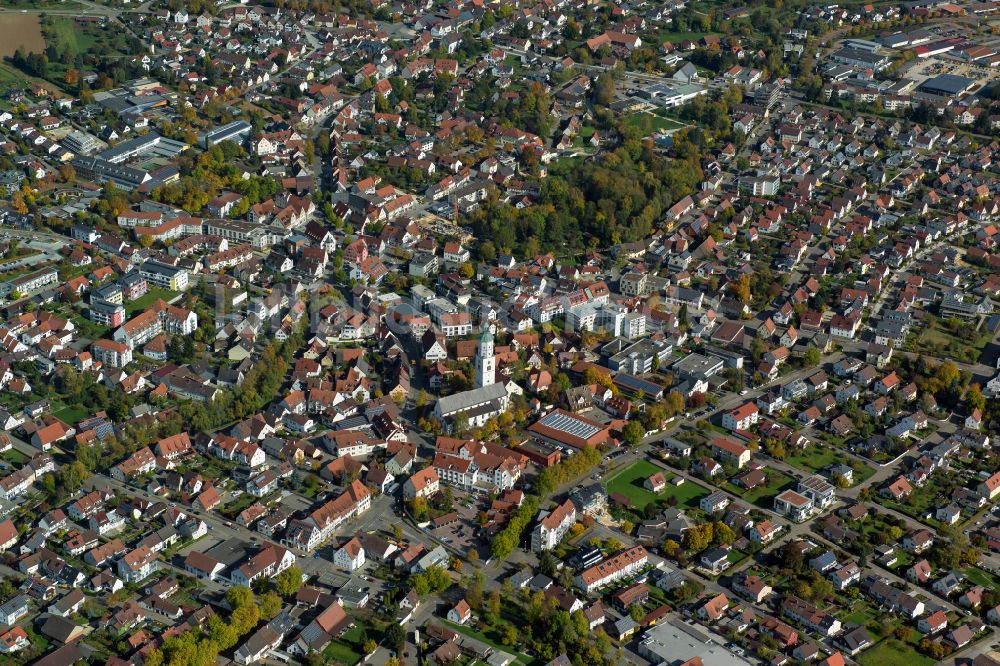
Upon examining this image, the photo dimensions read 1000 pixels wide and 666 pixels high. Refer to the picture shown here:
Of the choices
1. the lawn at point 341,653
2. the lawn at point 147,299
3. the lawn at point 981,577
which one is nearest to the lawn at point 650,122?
the lawn at point 147,299

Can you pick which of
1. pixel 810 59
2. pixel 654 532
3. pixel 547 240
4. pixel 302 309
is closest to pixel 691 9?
pixel 810 59

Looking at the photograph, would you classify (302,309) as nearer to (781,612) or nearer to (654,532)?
(654,532)

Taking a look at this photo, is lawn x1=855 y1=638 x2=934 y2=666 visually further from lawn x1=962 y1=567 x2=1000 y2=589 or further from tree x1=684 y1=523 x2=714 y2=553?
tree x1=684 y1=523 x2=714 y2=553

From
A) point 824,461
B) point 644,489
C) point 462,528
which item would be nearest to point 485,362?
point 644,489

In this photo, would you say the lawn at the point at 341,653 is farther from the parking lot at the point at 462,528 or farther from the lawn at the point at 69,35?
the lawn at the point at 69,35

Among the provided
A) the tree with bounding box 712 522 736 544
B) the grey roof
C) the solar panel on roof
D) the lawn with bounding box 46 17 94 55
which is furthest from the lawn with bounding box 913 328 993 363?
the lawn with bounding box 46 17 94 55
